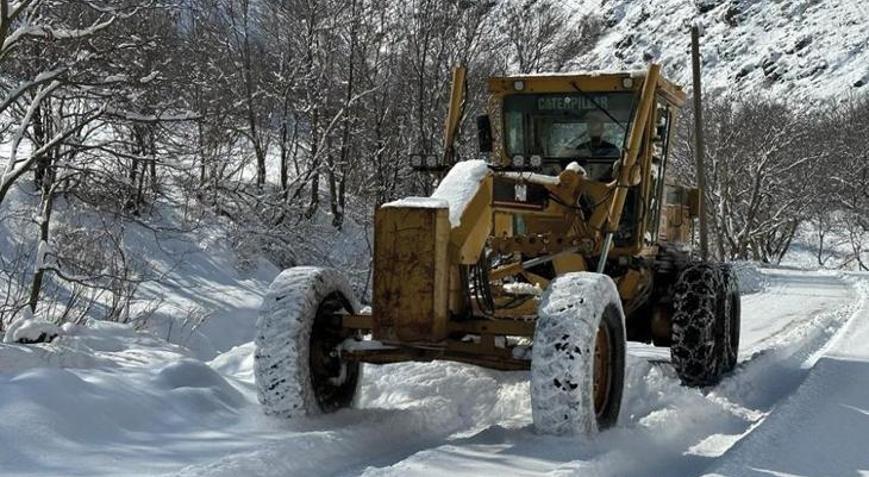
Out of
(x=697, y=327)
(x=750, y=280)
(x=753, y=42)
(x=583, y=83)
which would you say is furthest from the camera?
(x=753, y=42)

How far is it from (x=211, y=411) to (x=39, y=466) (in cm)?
143

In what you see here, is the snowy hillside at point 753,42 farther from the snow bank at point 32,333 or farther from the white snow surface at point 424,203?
the white snow surface at point 424,203

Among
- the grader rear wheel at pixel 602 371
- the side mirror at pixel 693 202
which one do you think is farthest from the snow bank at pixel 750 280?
the grader rear wheel at pixel 602 371

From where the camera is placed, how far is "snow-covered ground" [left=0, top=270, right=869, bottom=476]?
4.59 m

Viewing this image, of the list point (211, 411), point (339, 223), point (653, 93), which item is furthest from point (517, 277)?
point (339, 223)

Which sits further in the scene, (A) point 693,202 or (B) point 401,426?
(A) point 693,202

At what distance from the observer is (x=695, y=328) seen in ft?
23.9

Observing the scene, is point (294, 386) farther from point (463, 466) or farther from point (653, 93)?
point (653, 93)

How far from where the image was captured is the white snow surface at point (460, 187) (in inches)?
213

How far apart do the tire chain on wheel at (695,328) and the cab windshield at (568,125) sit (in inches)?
49.1

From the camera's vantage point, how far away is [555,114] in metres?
7.65

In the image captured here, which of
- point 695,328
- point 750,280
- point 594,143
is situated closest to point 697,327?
point 695,328

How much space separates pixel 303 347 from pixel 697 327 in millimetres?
3338

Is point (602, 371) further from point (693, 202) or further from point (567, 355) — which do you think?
point (693, 202)
